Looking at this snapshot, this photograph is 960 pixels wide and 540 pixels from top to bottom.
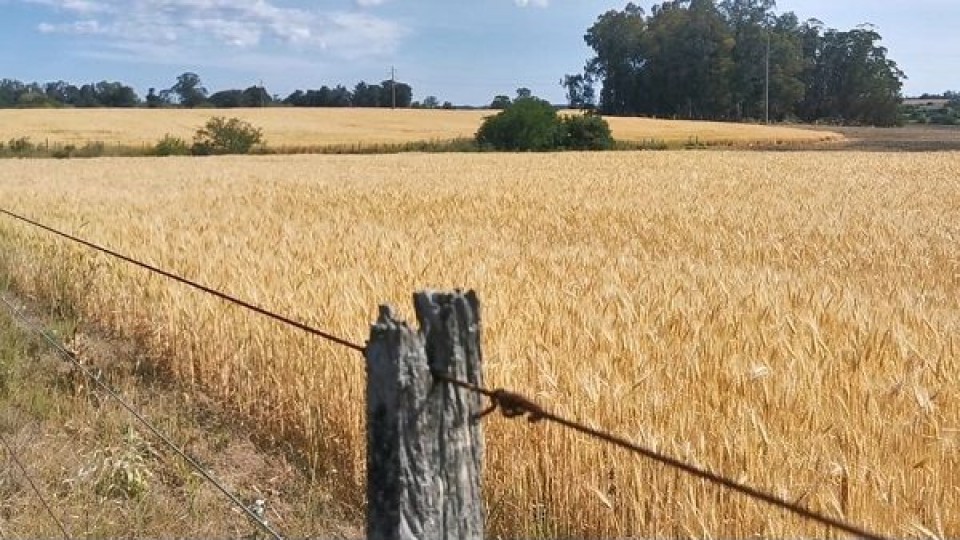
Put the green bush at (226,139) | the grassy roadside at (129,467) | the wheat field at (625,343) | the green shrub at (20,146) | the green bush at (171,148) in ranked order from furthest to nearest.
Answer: the green bush at (226,139), the green bush at (171,148), the green shrub at (20,146), the grassy roadside at (129,467), the wheat field at (625,343)

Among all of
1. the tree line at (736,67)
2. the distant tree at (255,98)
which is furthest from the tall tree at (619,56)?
the distant tree at (255,98)

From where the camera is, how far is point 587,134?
5253cm

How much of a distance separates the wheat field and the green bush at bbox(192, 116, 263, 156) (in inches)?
1671

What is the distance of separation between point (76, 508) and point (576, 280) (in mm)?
3374

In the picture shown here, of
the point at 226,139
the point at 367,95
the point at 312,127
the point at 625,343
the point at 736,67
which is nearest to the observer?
the point at 625,343

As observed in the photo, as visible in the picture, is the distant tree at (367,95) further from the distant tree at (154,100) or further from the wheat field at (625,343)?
the wheat field at (625,343)

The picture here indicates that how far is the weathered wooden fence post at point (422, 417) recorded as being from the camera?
1.75 metres

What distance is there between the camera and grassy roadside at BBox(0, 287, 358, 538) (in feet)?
11.8

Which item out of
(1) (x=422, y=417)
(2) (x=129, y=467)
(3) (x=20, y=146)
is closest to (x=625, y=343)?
(2) (x=129, y=467)

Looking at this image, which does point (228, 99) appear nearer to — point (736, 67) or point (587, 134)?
point (736, 67)

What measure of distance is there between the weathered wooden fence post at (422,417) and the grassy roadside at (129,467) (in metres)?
1.85

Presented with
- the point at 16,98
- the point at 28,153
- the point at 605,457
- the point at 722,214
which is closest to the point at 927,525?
the point at 605,457

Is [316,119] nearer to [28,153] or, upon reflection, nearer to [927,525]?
[28,153]

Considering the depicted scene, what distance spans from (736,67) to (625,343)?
353 ft
